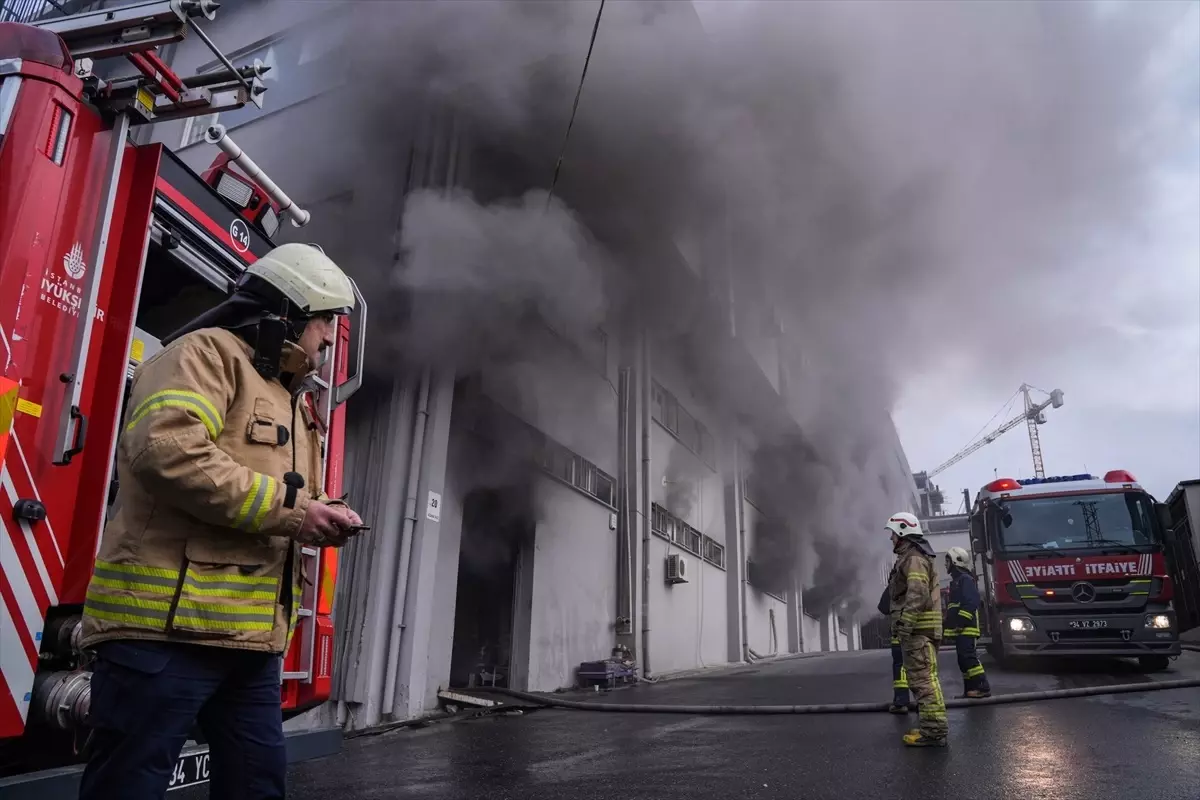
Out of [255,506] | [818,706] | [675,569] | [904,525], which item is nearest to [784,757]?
[904,525]

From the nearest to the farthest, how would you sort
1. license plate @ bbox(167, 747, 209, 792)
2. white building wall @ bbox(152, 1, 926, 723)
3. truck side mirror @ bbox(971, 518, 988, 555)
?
license plate @ bbox(167, 747, 209, 792)
white building wall @ bbox(152, 1, 926, 723)
truck side mirror @ bbox(971, 518, 988, 555)

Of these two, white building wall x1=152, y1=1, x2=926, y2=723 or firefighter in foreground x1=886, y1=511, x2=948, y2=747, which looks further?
white building wall x1=152, y1=1, x2=926, y2=723

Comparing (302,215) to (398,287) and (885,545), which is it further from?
(885,545)

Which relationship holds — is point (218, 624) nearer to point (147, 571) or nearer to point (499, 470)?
point (147, 571)

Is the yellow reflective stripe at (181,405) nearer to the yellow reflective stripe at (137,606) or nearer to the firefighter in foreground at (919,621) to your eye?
the yellow reflective stripe at (137,606)

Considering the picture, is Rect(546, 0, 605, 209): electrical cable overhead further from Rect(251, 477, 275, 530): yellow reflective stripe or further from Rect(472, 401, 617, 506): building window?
Rect(251, 477, 275, 530): yellow reflective stripe

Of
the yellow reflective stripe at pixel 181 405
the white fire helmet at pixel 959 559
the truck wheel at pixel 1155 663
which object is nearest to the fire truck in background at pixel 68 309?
the yellow reflective stripe at pixel 181 405

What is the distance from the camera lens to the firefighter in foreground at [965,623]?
5.57 meters

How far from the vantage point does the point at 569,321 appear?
761 cm

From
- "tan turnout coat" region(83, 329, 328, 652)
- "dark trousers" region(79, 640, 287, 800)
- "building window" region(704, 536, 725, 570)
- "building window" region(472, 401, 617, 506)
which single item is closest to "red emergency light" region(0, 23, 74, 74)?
"tan turnout coat" region(83, 329, 328, 652)

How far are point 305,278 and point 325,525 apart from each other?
51cm

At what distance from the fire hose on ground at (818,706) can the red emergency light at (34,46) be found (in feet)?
15.8

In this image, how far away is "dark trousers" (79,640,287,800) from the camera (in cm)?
114

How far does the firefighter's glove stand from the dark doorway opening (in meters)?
5.59
